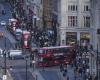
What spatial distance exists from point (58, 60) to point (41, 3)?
38873 millimetres

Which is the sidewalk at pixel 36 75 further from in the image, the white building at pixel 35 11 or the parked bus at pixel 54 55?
the white building at pixel 35 11

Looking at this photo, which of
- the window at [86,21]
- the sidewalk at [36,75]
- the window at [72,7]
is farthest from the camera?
the window at [72,7]

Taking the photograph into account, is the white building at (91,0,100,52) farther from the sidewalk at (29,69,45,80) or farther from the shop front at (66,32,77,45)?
the shop front at (66,32,77,45)

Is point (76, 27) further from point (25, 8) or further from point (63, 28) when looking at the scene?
point (25, 8)

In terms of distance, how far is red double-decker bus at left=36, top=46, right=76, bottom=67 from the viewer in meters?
110

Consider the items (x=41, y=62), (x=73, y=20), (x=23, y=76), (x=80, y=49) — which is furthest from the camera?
(x=73, y=20)

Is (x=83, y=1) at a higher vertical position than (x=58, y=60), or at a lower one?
higher

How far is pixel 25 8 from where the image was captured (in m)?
172

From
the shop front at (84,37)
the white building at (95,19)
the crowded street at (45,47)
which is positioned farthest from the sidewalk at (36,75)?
the shop front at (84,37)

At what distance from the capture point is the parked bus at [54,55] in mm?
110438

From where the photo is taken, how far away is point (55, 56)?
111125 mm

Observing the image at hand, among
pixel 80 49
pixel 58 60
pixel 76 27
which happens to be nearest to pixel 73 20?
pixel 76 27

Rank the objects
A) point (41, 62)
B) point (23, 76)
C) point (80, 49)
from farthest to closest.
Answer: point (80, 49) < point (41, 62) < point (23, 76)

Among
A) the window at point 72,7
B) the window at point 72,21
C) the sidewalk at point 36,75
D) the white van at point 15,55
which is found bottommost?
the sidewalk at point 36,75
